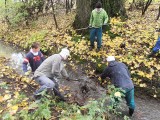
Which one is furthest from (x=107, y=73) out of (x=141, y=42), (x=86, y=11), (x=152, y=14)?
(x=152, y=14)

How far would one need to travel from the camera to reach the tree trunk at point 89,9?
13.7 meters

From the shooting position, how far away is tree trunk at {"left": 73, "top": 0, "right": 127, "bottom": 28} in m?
13.7

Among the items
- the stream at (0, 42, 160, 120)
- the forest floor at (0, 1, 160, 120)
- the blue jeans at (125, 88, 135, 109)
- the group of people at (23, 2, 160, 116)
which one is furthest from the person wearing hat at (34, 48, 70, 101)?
the blue jeans at (125, 88, 135, 109)

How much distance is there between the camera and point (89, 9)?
13688 millimetres

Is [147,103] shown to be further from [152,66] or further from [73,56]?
[73,56]

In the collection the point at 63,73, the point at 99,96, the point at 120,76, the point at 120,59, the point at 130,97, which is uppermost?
the point at 120,76

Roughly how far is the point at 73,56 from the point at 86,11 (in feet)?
9.40

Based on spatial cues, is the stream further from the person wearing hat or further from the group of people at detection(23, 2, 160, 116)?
the person wearing hat

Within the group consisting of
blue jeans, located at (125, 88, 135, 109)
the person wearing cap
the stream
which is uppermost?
the person wearing cap

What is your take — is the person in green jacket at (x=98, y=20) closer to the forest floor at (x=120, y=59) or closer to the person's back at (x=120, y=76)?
the forest floor at (x=120, y=59)

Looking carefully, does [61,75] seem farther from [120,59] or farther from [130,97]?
[120,59]

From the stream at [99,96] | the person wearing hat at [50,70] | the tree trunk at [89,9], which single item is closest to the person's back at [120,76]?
the stream at [99,96]

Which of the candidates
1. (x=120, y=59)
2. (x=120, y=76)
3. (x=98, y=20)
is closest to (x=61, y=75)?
(x=120, y=76)

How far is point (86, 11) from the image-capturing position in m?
13.8
